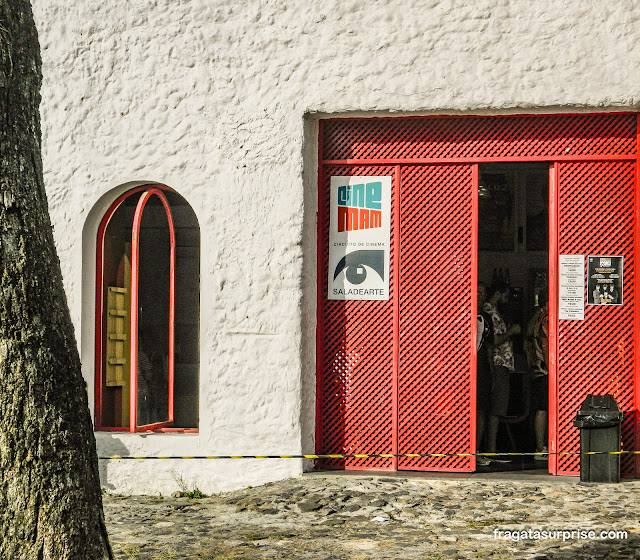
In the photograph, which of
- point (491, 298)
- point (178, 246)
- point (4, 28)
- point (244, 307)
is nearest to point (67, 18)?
point (178, 246)

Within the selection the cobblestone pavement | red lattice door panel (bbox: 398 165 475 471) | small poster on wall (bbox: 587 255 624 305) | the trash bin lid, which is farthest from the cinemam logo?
the trash bin lid

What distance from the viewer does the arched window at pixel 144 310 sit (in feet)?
30.5

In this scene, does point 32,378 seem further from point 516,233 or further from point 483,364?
point 516,233

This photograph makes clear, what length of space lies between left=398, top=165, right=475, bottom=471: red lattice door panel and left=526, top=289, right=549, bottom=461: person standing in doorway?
1305 mm

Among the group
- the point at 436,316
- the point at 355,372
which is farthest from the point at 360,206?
the point at 355,372

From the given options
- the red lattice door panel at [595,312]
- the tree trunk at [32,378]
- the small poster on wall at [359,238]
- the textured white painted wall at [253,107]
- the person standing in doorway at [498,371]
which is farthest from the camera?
the person standing in doorway at [498,371]

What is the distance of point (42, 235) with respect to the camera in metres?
4.68

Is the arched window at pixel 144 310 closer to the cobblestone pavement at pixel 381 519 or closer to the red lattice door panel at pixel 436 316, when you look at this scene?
the cobblestone pavement at pixel 381 519

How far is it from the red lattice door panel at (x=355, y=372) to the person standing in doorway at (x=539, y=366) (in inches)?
73.6

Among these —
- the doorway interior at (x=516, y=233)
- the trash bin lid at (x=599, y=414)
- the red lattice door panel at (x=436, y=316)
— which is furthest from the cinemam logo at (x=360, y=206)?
the doorway interior at (x=516, y=233)

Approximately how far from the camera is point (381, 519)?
7422mm

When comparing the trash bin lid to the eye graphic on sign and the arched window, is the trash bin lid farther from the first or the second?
the arched window

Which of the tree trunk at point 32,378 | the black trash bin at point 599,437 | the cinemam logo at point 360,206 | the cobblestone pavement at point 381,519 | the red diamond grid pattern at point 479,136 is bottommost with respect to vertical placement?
the cobblestone pavement at point 381,519

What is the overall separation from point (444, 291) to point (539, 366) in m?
1.75
